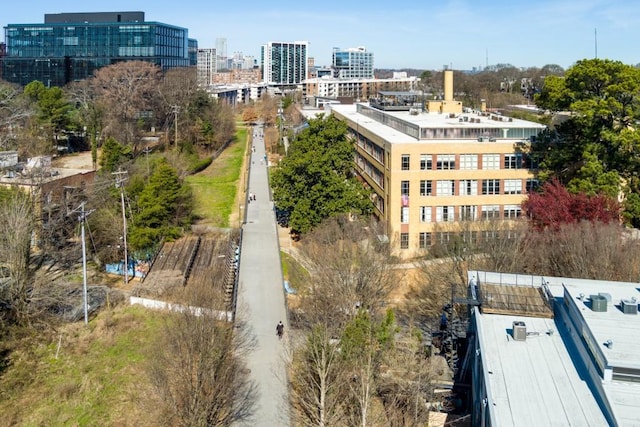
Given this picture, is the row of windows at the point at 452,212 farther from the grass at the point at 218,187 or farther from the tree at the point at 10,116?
the tree at the point at 10,116

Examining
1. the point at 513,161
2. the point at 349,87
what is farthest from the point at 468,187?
the point at 349,87

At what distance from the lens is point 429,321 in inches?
1320

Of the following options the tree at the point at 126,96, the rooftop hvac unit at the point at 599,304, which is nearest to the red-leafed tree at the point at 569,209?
the rooftop hvac unit at the point at 599,304

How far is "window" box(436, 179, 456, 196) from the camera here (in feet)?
146

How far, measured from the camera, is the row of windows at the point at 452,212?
44.1 metres

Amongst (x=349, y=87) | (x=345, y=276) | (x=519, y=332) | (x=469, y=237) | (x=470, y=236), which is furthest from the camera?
(x=349, y=87)

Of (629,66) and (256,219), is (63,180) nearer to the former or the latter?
(256,219)

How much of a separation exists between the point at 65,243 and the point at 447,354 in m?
27.0

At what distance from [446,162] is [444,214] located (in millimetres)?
3670

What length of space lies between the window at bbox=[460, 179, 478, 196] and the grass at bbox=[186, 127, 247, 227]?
18.3m

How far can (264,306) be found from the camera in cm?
3278

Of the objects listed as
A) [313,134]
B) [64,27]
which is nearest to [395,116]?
[313,134]

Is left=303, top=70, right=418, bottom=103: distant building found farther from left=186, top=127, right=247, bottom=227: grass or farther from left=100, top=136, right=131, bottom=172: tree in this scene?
left=100, top=136, right=131, bottom=172: tree

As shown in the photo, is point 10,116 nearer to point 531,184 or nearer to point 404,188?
point 404,188
